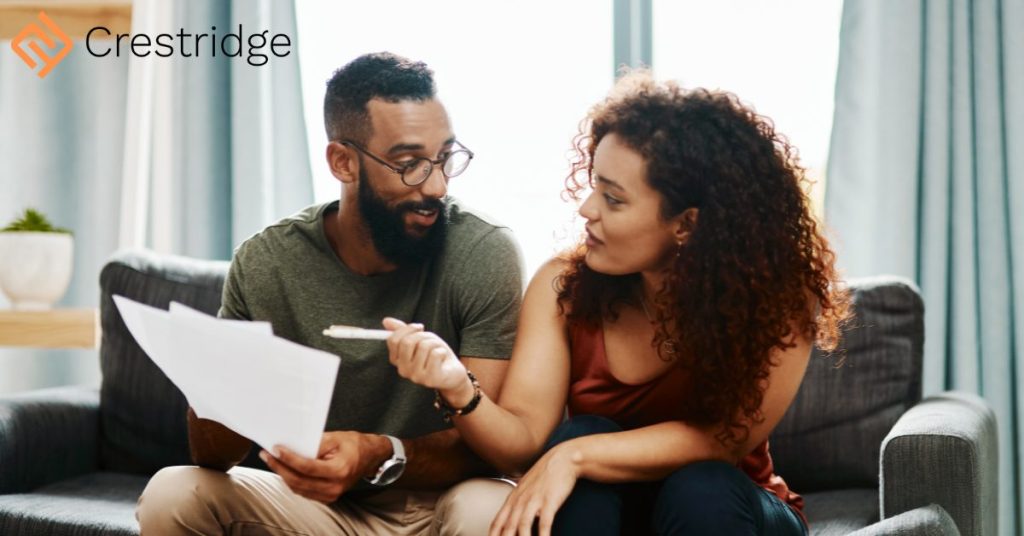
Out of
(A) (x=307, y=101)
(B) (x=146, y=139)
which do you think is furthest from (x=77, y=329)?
(A) (x=307, y=101)

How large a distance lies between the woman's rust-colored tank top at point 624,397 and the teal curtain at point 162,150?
4.33 feet

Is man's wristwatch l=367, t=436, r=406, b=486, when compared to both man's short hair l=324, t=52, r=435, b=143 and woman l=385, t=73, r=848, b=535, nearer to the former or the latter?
woman l=385, t=73, r=848, b=535

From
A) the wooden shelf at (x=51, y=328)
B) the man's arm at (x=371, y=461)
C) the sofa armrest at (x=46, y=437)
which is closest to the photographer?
the man's arm at (x=371, y=461)

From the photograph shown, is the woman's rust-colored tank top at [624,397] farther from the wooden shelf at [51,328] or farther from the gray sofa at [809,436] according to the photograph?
the wooden shelf at [51,328]

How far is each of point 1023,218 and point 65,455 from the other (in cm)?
207

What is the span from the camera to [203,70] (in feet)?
8.96

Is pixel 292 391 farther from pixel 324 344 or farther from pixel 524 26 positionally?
pixel 524 26

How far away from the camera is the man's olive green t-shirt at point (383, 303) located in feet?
5.40

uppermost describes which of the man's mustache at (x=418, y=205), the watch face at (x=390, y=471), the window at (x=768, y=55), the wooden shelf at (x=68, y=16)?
the wooden shelf at (x=68, y=16)

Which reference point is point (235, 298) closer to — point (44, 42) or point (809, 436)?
point (809, 436)

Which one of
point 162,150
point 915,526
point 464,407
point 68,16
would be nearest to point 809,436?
point 915,526

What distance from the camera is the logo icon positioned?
2.75 metres

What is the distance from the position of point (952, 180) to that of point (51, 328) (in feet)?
6.88

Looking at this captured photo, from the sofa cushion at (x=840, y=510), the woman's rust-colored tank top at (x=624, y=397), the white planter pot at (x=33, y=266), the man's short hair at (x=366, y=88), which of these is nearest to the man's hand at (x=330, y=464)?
the woman's rust-colored tank top at (x=624, y=397)
